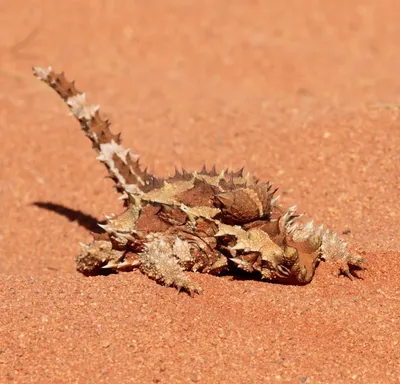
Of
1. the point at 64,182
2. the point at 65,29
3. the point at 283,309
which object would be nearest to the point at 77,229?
the point at 64,182

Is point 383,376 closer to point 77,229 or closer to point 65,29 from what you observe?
point 77,229

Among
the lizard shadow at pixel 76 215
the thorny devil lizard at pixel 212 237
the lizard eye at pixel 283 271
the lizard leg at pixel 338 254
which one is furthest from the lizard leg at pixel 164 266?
the lizard shadow at pixel 76 215

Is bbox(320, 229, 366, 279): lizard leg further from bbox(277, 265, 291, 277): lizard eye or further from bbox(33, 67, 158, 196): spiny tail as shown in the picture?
bbox(33, 67, 158, 196): spiny tail

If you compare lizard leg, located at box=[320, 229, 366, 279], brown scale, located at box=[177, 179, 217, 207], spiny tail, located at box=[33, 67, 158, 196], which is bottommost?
lizard leg, located at box=[320, 229, 366, 279]

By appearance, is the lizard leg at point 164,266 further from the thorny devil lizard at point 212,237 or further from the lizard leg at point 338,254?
the lizard leg at point 338,254

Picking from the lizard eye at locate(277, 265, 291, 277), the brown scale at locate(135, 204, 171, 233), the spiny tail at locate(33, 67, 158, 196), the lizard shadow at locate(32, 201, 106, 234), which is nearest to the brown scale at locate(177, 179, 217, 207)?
the brown scale at locate(135, 204, 171, 233)

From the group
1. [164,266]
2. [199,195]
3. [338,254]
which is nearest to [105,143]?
[199,195]
